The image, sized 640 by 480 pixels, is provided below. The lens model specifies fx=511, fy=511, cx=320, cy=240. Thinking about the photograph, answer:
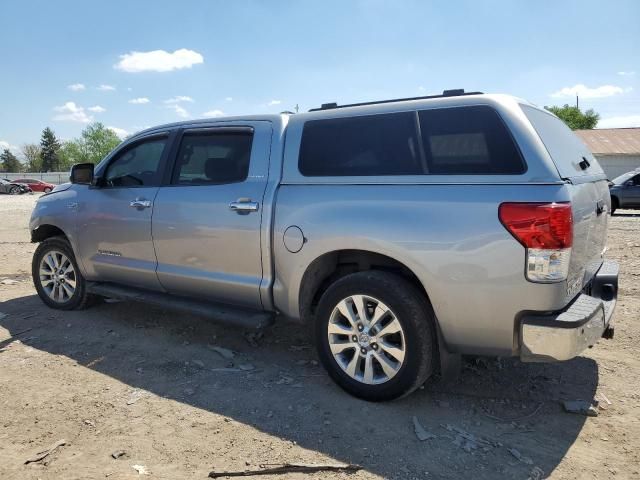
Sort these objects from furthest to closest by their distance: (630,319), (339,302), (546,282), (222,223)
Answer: (630,319) → (222,223) → (339,302) → (546,282)

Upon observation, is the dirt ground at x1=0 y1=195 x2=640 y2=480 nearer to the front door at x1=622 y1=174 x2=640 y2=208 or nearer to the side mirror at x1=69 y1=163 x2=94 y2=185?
the side mirror at x1=69 y1=163 x2=94 y2=185

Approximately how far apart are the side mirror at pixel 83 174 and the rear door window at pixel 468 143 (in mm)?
3386

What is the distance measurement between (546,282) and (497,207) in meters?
0.48

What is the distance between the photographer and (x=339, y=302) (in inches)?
136

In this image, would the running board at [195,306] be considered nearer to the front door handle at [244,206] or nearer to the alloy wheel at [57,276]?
the alloy wheel at [57,276]

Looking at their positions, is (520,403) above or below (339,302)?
below

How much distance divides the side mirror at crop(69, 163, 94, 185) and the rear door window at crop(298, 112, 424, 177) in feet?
8.06

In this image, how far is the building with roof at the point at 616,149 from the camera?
3360 cm

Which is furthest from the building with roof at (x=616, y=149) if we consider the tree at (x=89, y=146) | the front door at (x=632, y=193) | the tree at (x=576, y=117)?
the tree at (x=89, y=146)

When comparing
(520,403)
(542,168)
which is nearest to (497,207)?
(542,168)

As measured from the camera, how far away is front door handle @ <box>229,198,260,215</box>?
3.82 meters

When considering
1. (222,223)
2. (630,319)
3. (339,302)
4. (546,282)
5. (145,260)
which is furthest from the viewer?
(630,319)

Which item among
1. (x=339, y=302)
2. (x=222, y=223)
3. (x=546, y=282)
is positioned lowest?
(x=339, y=302)

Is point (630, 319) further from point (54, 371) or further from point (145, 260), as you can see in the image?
point (54, 371)
